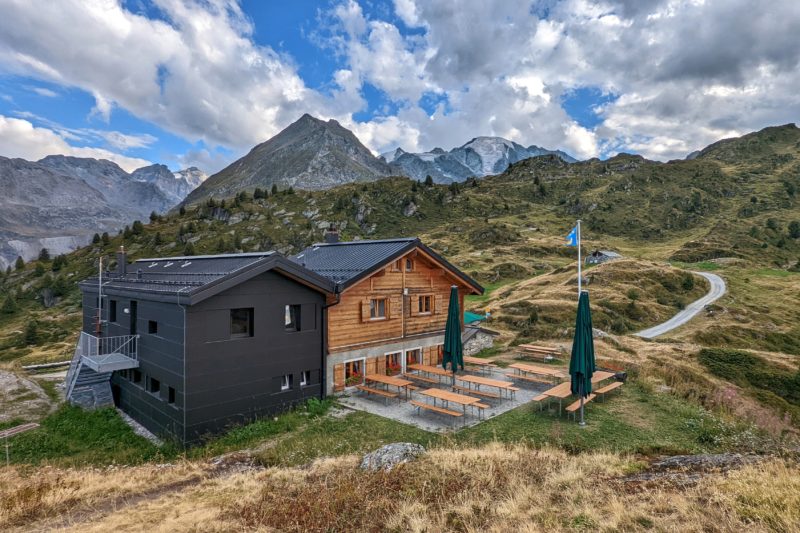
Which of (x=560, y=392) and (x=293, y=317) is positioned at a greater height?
(x=293, y=317)

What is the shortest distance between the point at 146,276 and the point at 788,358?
1676 inches

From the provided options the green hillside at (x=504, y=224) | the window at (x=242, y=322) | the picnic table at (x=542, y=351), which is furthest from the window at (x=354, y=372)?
the green hillside at (x=504, y=224)

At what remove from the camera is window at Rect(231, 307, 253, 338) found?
16156 mm

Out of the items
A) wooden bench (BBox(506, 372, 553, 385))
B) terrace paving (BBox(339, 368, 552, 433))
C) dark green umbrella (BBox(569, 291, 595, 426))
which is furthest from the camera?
wooden bench (BBox(506, 372, 553, 385))

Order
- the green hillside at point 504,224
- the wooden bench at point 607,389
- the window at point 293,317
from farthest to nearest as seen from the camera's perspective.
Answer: the green hillside at point 504,224, the window at point 293,317, the wooden bench at point 607,389

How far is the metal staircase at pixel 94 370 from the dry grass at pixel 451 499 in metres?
7.26

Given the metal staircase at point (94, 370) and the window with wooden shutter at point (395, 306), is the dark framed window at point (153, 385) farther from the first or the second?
the window with wooden shutter at point (395, 306)

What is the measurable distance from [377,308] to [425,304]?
3.74m

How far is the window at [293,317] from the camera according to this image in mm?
18062

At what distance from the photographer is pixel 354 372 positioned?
2083 centimetres

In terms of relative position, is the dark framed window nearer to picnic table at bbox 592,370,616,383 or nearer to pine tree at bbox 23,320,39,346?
picnic table at bbox 592,370,616,383

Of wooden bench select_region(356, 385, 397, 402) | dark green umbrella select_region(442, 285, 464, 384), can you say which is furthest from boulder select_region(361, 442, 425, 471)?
dark green umbrella select_region(442, 285, 464, 384)

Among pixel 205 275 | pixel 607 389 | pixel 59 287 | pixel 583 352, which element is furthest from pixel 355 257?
pixel 59 287

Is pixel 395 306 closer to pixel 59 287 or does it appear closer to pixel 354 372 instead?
pixel 354 372
